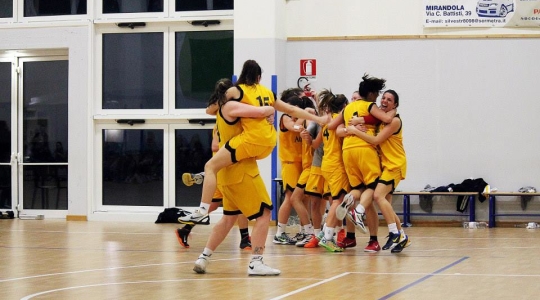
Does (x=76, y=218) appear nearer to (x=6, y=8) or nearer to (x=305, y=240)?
(x=6, y=8)

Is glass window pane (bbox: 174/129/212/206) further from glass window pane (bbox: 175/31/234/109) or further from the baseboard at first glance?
the baseboard

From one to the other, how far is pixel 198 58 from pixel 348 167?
663 cm

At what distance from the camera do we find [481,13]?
14664mm

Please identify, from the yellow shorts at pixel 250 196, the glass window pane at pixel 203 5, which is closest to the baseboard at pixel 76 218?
the glass window pane at pixel 203 5

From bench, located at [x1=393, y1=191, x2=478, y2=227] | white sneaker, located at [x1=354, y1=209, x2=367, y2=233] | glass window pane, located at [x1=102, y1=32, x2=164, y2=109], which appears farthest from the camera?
glass window pane, located at [x1=102, y1=32, x2=164, y2=109]

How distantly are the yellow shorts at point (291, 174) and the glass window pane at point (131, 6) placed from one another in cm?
601

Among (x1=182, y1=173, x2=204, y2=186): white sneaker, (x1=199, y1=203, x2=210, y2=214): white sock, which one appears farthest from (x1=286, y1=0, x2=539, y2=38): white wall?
(x1=199, y1=203, x2=210, y2=214): white sock

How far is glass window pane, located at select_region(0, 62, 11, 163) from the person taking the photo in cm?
1669

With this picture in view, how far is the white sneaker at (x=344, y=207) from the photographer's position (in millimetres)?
9109

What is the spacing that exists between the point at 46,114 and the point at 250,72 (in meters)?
9.73

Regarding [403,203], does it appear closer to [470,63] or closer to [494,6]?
[470,63]

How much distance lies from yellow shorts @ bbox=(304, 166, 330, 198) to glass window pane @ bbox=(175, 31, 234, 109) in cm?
555

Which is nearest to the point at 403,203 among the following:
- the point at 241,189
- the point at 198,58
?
the point at 198,58

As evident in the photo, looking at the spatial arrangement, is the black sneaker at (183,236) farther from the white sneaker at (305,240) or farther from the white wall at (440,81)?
the white wall at (440,81)
